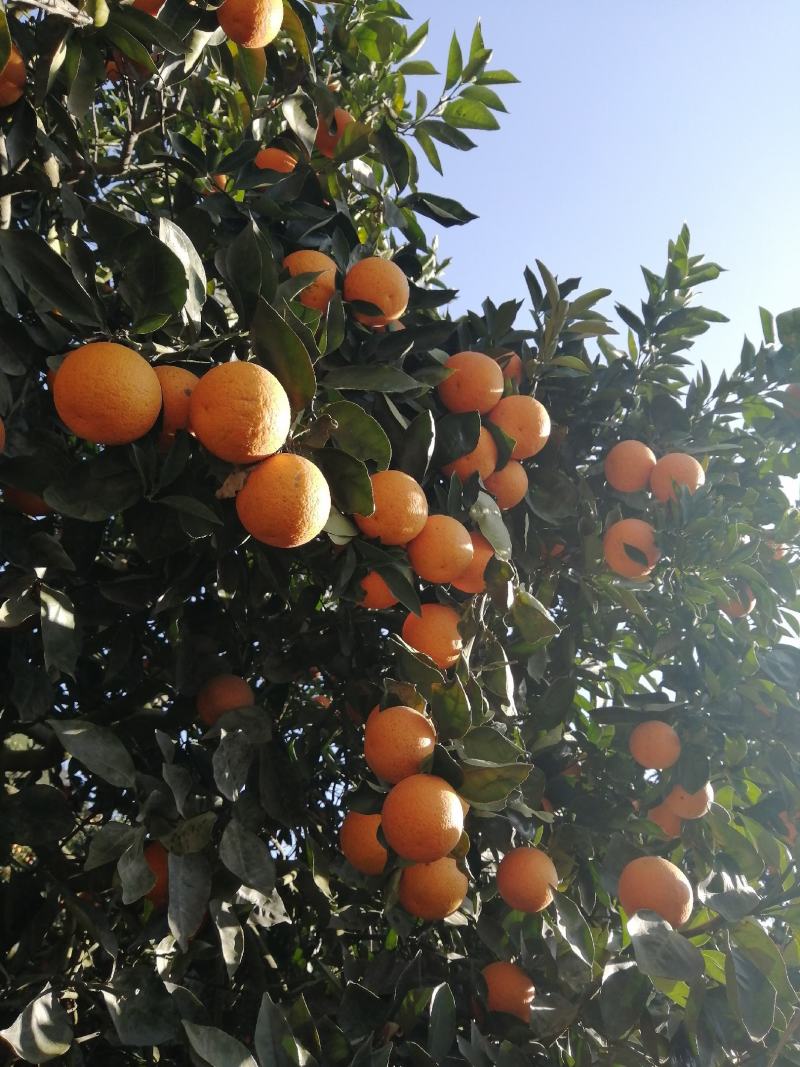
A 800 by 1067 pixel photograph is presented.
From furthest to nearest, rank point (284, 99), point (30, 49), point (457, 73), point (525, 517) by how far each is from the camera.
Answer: point (457, 73)
point (525, 517)
point (284, 99)
point (30, 49)

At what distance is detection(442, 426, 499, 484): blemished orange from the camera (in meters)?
1.97

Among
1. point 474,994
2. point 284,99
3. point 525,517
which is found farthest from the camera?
→ point 525,517

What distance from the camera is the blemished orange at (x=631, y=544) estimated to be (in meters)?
2.23

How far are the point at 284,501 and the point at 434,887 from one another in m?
0.75

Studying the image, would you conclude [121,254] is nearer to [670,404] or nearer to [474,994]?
[474,994]

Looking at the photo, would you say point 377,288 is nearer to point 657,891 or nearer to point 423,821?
point 423,821

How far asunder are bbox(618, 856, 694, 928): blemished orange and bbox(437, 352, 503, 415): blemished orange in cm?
109

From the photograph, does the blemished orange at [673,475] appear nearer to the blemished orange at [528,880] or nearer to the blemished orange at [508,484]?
Answer: the blemished orange at [508,484]

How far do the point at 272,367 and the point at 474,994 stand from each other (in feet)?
4.82

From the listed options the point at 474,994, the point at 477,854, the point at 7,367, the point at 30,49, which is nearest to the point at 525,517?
the point at 477,854

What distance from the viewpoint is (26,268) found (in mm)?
1328

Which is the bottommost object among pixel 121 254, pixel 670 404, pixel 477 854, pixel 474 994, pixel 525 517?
pixel 474 994

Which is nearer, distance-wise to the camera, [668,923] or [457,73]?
[668,923]

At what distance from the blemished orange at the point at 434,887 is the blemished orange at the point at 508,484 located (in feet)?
2.86
